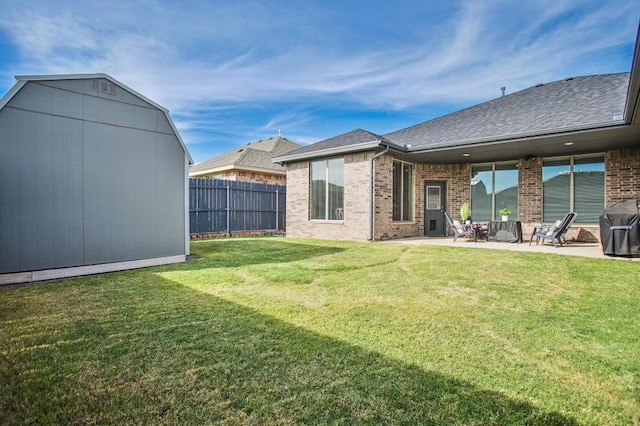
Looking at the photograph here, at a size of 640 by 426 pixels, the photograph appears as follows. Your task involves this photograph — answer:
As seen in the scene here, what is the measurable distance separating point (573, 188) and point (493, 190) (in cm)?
228

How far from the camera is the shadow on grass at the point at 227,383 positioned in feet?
5.79

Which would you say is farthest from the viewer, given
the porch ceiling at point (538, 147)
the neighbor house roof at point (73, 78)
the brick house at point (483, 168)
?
the brick house at point (483, 168)

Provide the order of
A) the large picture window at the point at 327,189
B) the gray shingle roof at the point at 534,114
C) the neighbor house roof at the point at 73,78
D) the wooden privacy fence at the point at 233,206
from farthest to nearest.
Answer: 1. the wooden privacy fence at the point at 233,206
2. the large picture window at the point at 327,189
3. the gray shingle roof at the point at 534,114
4. the neighbor house roof at the point at 73,78

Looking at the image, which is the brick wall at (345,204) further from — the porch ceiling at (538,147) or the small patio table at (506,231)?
the small patio table at (506,231)

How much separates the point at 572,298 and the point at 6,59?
11124mm

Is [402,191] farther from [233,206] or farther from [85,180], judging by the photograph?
[85,180]

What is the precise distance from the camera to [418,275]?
5.42 m

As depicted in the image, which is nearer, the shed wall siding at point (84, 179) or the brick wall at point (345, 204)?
the shed wall siding at point (84, 179)

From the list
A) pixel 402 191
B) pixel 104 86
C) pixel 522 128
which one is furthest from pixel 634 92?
pixel 104 86

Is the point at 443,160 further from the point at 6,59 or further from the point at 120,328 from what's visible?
the point at 6,59

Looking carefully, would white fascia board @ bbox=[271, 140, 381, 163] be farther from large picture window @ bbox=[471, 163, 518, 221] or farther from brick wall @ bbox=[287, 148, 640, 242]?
large picture window @ bbox=[471, 163, 518, 221]

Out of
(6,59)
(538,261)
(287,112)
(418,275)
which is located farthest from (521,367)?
(287,112)

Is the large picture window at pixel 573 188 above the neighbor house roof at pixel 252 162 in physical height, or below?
below

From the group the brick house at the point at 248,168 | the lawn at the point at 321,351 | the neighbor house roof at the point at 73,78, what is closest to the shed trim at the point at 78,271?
the lawn at the point at 321,351
